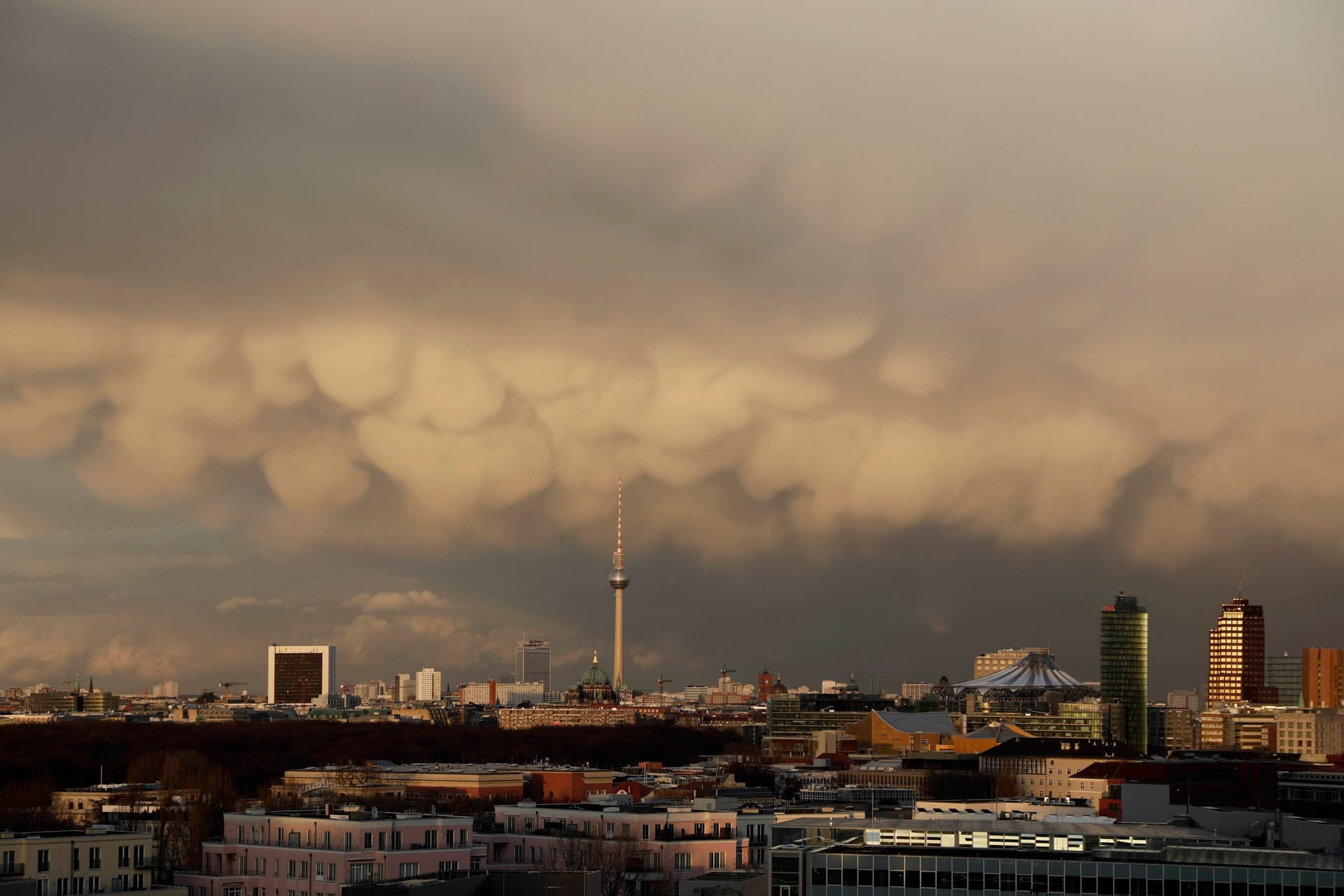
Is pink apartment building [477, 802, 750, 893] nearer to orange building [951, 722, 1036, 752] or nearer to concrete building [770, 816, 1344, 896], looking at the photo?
concrete building [770, 816, 1344, 896]

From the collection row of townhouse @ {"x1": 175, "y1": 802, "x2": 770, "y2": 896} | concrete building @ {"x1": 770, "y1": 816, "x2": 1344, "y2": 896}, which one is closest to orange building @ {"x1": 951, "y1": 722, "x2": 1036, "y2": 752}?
row of townhouse @ {"x1": 175, "y1": 802, "x2": 770, "y2": 896}

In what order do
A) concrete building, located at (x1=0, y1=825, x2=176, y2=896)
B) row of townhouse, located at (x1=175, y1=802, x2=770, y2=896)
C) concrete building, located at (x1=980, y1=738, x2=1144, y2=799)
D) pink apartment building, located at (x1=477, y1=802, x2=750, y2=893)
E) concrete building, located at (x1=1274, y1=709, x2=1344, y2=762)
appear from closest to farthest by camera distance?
concrete building, located at (x1=0, y1=825, x2=176, y2=896) < row of townhouse, located at (x1=175, y1=802, x2=770, y2=896) < pink apartment building, located at (x1=477, y1=802, x2=750, y2=893) < concrete building, located at (x1=980, y1=738, x2=1144, y2=799) < concrete building, located at (x1=1274, y1=709, x2=1344, y2=762)

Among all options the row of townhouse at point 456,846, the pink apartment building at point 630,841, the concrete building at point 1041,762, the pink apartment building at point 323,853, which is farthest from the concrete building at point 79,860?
the concrete building at point 1041,762

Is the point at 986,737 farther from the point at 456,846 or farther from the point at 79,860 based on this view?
the point at 79,860

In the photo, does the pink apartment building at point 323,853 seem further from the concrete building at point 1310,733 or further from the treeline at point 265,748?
the concrete building at point 1310,733

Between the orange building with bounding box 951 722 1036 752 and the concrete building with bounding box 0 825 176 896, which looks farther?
the orange building with bounding box 951 722 1036 752

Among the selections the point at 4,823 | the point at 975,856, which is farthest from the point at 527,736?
the point at 975,856

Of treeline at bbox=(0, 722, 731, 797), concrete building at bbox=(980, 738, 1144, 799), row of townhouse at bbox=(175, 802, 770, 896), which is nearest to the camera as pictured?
row of townhouse at bbox=(175, 802, 770, 896)

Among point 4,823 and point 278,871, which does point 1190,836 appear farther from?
point 4,823
